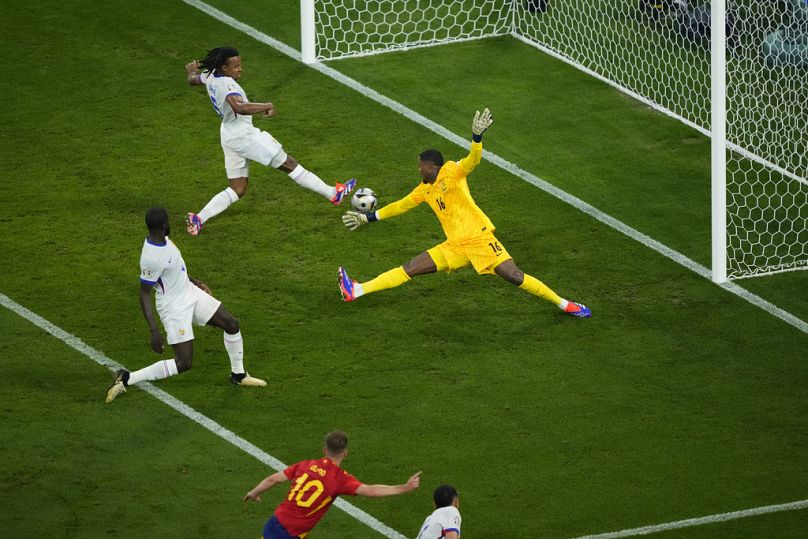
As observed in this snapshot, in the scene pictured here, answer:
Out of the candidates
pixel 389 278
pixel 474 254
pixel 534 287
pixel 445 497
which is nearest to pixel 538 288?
pixel 534 287

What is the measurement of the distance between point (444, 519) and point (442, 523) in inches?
1.2

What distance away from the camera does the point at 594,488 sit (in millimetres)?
12719

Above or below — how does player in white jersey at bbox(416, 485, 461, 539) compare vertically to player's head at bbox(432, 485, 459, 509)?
below

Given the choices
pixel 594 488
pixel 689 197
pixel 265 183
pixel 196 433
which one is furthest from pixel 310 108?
pixel 594 488

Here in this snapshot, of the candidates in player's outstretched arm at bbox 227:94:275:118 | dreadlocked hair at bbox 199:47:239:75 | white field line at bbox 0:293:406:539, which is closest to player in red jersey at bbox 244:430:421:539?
white field line at bbox 0:293:406:539

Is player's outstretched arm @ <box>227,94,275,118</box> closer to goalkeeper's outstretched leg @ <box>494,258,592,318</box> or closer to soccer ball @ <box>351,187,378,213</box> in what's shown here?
soccer ball @ <box>351,187,378,213</box>

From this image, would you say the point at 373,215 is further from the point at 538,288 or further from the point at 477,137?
the point at 538,288

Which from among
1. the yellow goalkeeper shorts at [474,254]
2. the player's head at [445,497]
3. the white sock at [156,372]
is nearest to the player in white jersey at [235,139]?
the yellow goalkeeper shorts at [474,254]

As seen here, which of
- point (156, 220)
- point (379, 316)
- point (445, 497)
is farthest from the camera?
point (379, 316)

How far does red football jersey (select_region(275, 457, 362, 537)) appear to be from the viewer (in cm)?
1076

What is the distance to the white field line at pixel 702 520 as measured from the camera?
12141 millimetres

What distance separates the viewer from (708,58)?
1983cm

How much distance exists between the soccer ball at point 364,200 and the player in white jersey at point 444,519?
6.03 meters

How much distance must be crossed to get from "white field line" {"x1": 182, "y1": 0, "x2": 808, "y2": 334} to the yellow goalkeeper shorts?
236 centimetres
